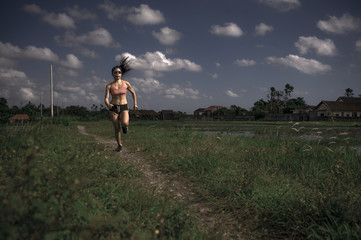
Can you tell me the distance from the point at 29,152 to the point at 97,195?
1280 millimetres

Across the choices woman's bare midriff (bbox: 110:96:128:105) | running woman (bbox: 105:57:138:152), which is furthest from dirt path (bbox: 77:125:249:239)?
woman's bare midriff (bbox: 110:96:128:105)

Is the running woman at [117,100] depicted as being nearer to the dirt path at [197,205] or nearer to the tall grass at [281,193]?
the tall grass at [281,193]

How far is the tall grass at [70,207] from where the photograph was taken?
1282 millimetres

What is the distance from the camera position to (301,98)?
322ft

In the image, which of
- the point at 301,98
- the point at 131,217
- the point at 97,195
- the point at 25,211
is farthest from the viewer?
the point at 301,98

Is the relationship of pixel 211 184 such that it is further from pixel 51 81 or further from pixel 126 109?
pixel 51 81

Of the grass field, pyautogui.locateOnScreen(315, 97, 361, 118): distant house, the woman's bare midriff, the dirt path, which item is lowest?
the dirt path

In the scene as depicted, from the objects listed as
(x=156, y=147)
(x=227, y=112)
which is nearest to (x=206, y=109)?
(x=227, y=112)

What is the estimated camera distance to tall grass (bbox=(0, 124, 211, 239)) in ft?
4.21

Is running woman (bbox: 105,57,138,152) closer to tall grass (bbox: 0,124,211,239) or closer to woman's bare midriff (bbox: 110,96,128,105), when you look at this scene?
woman's bare midriff (bbox: 110,96,128,105)

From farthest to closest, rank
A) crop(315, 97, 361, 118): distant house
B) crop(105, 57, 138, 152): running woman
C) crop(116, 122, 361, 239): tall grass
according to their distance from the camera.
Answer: crop(315, 97, 361, 118): distant house → crop(105, 57, 138, 152): running woman → crop(116, 122, 361, 239): tall grass

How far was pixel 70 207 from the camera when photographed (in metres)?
1.58

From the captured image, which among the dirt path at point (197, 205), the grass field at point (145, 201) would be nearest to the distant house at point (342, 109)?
the grass field at point (145, 201)

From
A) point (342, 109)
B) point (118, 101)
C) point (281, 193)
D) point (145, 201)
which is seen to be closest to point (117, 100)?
point (118, 101)
